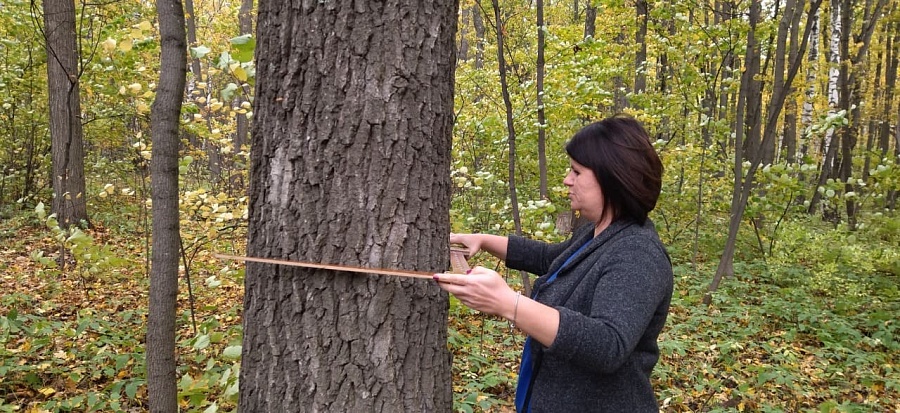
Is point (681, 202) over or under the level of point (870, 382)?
over

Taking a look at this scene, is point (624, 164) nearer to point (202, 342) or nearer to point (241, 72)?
point (241, 72)

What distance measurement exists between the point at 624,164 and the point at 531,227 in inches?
145

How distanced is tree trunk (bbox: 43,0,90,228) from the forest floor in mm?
819

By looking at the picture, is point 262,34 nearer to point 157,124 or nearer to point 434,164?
point 434,164

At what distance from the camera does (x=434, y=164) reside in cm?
153

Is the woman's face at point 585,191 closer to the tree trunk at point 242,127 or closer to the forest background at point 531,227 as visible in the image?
the forest background at point 531,227

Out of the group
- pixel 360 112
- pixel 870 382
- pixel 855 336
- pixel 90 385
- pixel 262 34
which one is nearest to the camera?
pixel 360 112

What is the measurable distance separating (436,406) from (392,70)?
1.01 m

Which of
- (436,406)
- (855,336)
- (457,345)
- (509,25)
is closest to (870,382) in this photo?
(855,336)

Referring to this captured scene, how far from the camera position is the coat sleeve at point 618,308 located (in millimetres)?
1353

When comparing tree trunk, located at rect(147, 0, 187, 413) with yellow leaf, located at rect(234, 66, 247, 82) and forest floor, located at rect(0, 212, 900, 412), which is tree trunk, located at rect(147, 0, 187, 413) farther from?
yellow leaf, located at rect(234, 66, 247, 82)

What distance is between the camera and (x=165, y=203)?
218 centimetres

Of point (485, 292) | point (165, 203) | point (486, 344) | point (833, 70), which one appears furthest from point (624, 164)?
point (833, 70)

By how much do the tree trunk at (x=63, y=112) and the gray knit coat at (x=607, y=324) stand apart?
707cm
